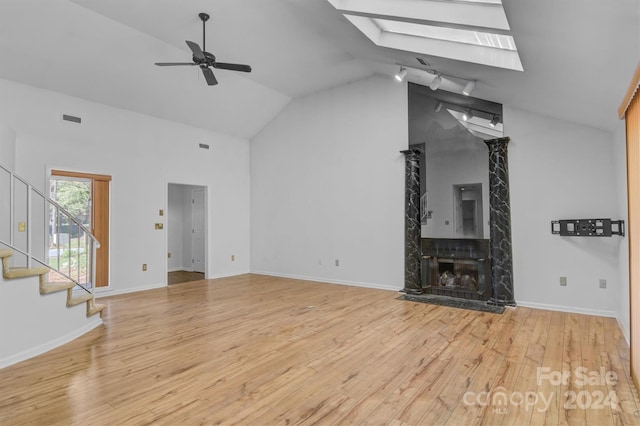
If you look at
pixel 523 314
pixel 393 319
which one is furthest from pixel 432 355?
pixel 523 314

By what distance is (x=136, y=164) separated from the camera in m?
6.40

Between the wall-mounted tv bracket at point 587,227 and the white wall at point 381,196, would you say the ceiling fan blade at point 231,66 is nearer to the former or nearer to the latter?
the white wall at point 381,196

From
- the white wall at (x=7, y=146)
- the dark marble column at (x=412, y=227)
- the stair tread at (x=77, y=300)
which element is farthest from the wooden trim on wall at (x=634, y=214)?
the white wall at (x=7, y=146)

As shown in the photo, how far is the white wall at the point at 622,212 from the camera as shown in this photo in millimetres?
3602

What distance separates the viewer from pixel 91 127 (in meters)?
5.82

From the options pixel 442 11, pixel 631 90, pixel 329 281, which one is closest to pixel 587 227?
pixel 631 90

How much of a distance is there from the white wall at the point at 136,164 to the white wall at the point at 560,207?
5886 millimetres

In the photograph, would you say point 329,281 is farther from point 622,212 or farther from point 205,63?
point 622,212

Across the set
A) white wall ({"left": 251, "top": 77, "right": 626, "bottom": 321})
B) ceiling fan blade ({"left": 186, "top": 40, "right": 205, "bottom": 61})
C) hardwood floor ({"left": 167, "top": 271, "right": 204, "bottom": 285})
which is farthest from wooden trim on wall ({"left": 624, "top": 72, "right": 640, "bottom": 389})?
hardwood floor ({"left": 167, "top": 271, "right": 204, "bottom": 285})

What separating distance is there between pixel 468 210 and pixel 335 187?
2.67 meters

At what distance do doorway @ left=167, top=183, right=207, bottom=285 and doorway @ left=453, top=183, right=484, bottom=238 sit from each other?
19.9 ft

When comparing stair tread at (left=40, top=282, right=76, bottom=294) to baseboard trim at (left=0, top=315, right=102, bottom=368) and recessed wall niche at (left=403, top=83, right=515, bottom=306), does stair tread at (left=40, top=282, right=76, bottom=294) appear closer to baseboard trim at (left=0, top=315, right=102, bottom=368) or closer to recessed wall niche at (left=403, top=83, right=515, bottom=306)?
baseboard trim at (left=0, top=315, right=102, bottom=368)

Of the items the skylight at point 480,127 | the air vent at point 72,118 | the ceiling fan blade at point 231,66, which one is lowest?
the skylight at point 480,127

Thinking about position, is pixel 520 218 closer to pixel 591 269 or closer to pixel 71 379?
pixel 591 269
